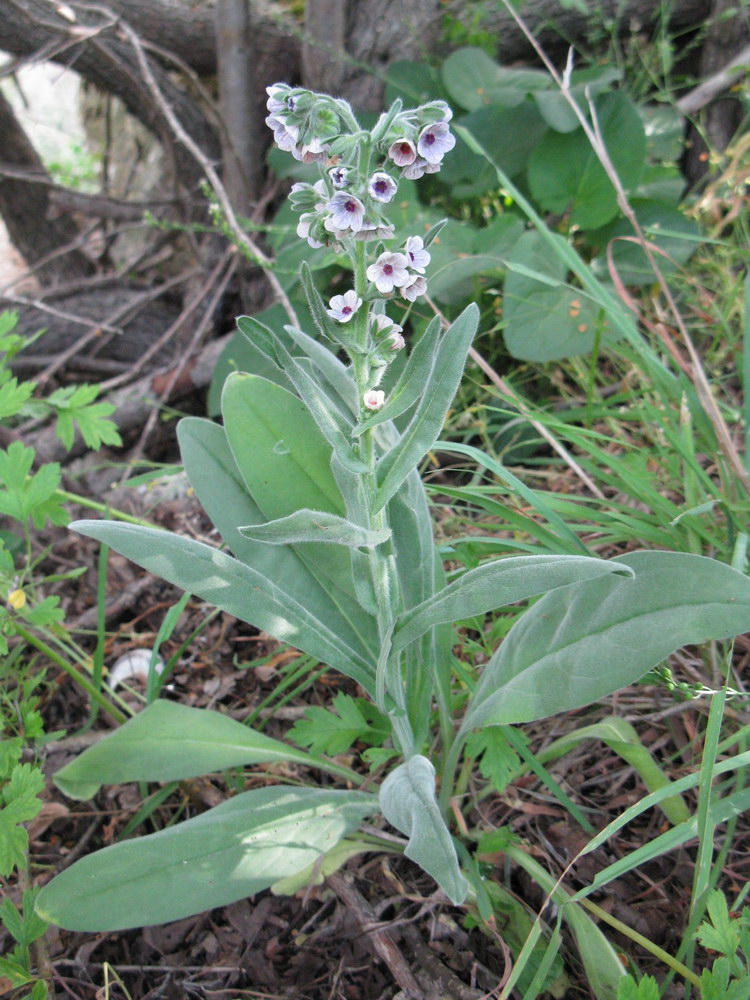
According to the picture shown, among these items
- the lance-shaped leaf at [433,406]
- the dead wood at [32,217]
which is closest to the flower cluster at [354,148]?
the lance-shaped leaf at [433,406]

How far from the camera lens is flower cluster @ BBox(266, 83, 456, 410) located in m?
1.04

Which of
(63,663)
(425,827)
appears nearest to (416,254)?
(425,827)

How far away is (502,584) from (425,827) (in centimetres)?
38

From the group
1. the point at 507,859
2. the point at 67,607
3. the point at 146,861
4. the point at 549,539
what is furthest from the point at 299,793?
the point at 67,607

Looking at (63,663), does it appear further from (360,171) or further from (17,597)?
(360,171)

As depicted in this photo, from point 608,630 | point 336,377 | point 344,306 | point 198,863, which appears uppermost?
point 344,306

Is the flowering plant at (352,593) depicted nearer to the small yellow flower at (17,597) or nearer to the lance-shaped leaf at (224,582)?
the lance-shaped leaf at (224,582)

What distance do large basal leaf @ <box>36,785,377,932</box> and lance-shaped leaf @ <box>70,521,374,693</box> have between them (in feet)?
0.91

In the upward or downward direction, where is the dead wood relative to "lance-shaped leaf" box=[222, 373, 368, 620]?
upward

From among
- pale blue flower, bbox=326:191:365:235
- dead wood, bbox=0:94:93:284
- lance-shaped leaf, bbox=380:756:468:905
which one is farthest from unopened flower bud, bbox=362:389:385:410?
dead wood, bbox=0:94:93:284

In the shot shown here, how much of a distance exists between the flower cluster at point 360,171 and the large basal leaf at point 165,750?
30.3 inches

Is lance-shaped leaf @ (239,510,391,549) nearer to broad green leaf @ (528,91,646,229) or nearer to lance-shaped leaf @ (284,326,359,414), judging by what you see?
lance-shaped leaf @ (284,326,359,414)

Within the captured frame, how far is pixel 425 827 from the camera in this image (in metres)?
1.10

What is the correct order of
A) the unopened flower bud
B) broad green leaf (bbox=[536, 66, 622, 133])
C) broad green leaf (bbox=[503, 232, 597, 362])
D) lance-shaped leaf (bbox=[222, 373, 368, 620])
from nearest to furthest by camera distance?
the unopened flower bud, lance-shaped leaf (bbox=[222, 373, 368, 620]), broad green leaf (bbox=[503, 232, 597, 362]), broad green leaf (bbox=[536, 66, 622, 133])
